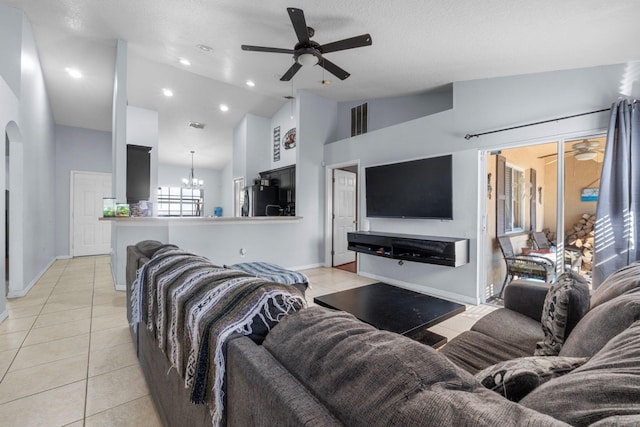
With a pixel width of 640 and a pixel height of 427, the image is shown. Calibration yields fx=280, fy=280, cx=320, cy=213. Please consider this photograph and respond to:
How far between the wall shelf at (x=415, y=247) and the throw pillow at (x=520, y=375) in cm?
280

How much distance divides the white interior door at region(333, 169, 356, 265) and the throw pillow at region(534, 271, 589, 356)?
4.36m

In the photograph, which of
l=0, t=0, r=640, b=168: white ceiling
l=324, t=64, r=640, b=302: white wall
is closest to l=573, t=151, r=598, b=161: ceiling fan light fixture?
l=324, t=64, r=640, b=302: white wall

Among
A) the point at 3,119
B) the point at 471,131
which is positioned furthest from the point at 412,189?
the point at 3,119

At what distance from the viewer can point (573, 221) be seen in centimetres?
291

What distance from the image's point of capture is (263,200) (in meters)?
5.88

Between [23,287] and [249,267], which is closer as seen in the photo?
[249,267]

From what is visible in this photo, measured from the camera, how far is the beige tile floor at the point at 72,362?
157 centimetres

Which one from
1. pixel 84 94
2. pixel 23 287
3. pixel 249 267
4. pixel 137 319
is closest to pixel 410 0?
pixel 249 267

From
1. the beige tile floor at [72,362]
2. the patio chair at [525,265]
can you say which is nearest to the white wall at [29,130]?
the beige tile floor at [72,362]

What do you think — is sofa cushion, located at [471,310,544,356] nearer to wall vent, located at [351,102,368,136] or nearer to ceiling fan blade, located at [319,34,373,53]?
ceiling fan blade, located at [319,34,373,53]

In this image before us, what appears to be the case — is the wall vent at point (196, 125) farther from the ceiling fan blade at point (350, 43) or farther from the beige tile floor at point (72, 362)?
the ceiling fan blade at point (350, 43)

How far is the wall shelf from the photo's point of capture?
3402mm

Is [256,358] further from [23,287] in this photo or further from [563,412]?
[23,287]

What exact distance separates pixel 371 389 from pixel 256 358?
30 centimetres
